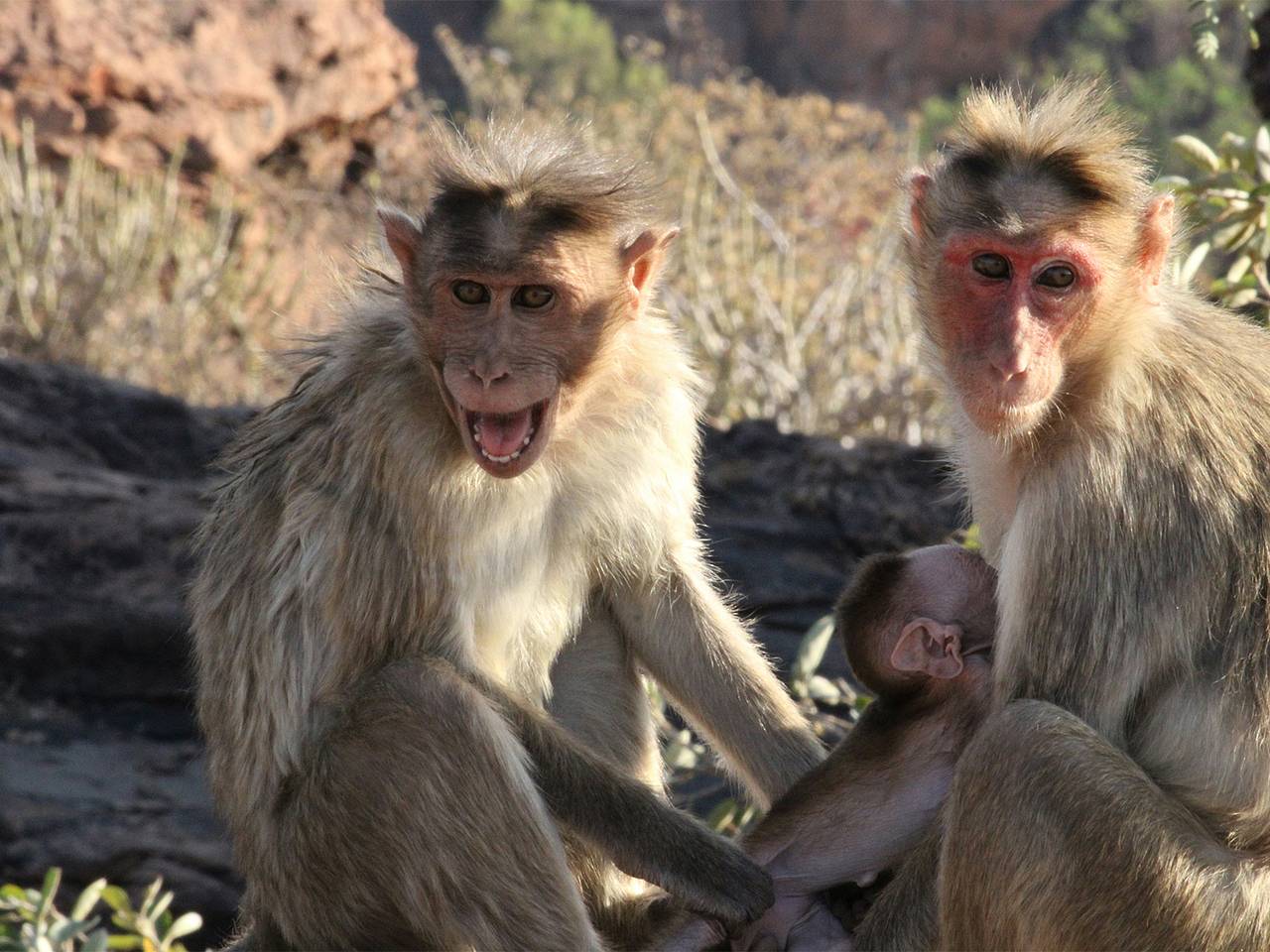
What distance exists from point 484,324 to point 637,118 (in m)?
14.5

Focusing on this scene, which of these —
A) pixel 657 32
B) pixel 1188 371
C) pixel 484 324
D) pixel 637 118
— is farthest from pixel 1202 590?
pixel 657 32

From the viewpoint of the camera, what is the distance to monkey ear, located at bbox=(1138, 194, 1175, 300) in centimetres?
373

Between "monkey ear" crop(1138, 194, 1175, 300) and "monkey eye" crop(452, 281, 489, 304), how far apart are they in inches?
59.6

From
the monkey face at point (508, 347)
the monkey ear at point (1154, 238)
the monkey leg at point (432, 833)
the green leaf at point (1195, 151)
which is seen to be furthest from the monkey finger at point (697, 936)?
the green leaf at point (1195, 151)

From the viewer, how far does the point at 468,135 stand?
434 centimetres

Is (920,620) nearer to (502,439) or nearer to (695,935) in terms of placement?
(695,935)

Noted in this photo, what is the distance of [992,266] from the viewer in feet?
12.0

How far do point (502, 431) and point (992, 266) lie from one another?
117 centimetres

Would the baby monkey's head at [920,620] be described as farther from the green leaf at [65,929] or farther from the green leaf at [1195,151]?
the green leaf at [65,929]

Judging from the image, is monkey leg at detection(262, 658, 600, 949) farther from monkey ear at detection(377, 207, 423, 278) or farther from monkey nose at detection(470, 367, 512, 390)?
monkey ear at detection(377, 207, 423, 278)

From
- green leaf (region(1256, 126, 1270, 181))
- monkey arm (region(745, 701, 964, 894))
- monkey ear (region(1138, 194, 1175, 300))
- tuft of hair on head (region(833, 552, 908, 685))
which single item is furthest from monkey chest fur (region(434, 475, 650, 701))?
green leaf (region(1256, 126, 1270, 181))

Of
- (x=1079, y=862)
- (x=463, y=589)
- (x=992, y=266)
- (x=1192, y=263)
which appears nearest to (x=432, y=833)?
(x=463, y=589)

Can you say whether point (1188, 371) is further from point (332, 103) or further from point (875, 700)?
point (332, 103)

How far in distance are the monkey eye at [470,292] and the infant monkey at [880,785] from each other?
4.23ft
